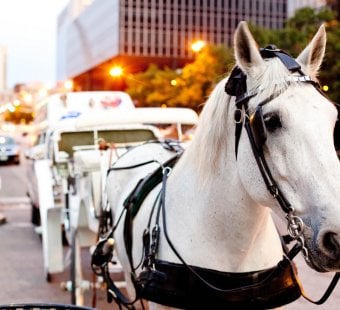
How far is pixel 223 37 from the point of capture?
8212cm

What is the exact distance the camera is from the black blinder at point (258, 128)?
7.54 ft

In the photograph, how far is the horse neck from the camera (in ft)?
8.57

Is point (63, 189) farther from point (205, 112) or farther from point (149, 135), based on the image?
point (205, 112)

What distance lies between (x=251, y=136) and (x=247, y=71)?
266 mm

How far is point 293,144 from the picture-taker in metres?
2.21

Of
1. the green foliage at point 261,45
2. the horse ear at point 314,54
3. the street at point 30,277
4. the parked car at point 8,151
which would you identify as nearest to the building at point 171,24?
the green foliage at point 261,45

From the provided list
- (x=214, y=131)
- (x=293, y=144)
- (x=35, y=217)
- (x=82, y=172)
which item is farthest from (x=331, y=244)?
(x=35, y=217)

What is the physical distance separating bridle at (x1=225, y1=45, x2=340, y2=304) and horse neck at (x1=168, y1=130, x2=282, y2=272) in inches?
7.3

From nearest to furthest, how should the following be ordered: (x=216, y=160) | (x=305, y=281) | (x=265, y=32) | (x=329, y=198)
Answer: (x=329, y=198), (x=216, y=160), (x=305, y=281), (x=265, y=32)

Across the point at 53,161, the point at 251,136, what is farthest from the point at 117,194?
the point at 53,161

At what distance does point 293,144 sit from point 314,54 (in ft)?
1.75

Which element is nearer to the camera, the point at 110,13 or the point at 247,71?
the point at 247,71

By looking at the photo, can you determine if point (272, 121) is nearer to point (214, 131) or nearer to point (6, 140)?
point (214, 131)

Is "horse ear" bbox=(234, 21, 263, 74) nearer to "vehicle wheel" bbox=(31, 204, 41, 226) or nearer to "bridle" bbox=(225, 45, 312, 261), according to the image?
"bridle" bbox=(225, 45, 312, 261)
